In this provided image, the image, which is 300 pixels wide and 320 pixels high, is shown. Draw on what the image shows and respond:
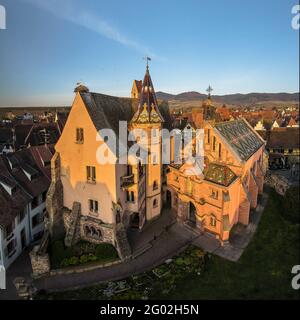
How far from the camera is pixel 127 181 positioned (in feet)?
94.3

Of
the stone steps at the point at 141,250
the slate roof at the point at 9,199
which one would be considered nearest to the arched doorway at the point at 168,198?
the stone steps at the point at 141,250

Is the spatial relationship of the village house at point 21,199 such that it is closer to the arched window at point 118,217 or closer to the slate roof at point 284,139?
the arched window at point 118,217

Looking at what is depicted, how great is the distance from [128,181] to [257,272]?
15.7 metres

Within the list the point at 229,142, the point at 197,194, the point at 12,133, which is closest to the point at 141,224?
the point at 197,194

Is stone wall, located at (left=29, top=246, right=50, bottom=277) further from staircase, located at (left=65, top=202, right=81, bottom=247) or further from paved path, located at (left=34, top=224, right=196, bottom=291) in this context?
staircase, located at (left=65, top=202, right=81, bottom=247)

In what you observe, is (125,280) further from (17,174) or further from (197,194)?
(17,174)

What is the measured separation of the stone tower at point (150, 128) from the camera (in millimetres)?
30234

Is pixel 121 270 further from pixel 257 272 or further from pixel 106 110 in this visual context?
pixel 106 110

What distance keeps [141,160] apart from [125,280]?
13335 mm

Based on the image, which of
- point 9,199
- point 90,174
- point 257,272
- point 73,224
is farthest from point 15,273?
point 257,272

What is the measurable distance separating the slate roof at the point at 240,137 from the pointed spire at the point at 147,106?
827 cm

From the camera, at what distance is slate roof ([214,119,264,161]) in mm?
32247

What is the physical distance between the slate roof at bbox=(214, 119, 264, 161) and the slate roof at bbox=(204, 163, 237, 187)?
2629 mm
